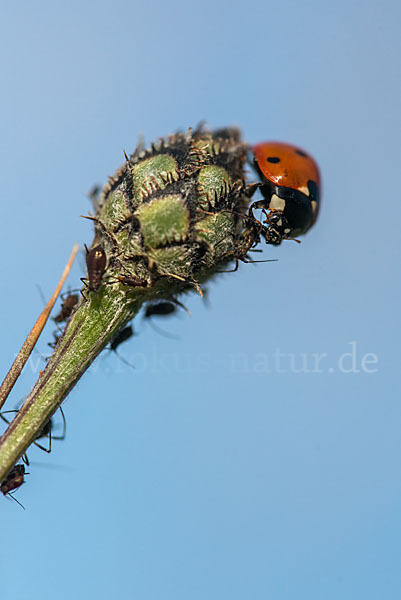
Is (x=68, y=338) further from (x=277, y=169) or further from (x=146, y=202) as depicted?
(x=277, y=169)

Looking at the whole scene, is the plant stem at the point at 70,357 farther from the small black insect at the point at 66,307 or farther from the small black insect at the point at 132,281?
the small black insect at the point at 66,307

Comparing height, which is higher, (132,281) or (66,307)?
(66,307)

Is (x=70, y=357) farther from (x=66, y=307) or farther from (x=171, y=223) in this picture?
(x=66, y=307)

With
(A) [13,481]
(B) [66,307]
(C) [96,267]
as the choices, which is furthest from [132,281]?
(A) [13,481]

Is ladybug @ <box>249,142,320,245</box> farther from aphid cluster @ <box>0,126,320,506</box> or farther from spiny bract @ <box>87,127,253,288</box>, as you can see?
spiny bract @ <box>87,127,253,288</box>

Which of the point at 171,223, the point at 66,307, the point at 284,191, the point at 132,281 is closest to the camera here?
the point at 171,223

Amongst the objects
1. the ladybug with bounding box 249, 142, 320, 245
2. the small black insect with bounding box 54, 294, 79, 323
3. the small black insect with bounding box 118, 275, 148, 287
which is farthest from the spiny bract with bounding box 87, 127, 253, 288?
the small black insect with bounding box 54, 294, 79, 323

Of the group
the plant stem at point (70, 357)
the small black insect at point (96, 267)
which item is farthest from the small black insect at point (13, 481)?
the small black insect at point (96, 267)
